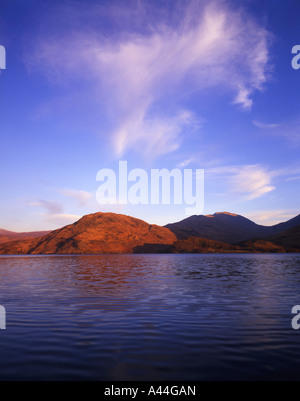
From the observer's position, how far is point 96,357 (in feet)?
A: 36.9

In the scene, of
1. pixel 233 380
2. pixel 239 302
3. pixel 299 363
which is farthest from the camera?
pixel 239 302

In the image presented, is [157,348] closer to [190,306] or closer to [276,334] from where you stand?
[276,334]

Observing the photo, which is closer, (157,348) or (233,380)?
(233,380)

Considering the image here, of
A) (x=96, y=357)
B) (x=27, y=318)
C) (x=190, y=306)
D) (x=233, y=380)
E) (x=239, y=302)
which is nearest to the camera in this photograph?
(x=233, y=380)

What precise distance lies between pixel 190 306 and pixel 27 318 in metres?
10.4

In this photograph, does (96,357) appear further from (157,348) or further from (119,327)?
(119,327)

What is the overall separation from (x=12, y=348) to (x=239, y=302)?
16592 mm

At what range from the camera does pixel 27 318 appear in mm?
18531

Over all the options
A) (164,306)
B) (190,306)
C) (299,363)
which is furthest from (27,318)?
(299,363)

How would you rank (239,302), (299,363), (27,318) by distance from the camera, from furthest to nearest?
(239,302) → (27,318) → (299,363)
